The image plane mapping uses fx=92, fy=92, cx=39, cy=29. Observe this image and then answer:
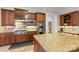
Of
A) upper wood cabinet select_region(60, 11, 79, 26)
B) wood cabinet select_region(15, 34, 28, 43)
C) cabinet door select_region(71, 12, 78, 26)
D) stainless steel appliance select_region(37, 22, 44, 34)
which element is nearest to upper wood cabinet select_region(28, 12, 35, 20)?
stainless steel appliance select_region(37, 22, 44, 34)

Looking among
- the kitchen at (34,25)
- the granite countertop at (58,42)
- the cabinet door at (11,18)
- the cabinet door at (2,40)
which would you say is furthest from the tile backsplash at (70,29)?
the cabinet door at (2,40)

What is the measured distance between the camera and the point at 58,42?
1.18 meters

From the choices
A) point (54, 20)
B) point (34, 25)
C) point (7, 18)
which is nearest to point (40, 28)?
point (34, 25)

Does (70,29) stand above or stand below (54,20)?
below

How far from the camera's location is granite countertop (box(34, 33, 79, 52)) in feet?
2.92

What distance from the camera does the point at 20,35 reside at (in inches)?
43.7

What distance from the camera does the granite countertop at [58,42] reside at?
890 millimetres

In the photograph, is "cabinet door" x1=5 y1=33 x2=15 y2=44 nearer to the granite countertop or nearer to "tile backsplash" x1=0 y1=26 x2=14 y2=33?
"tile backsplash" x1=0 y1=26 x2=14 y2=33

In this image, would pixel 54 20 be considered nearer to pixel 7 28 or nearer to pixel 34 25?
pixel 34 25
